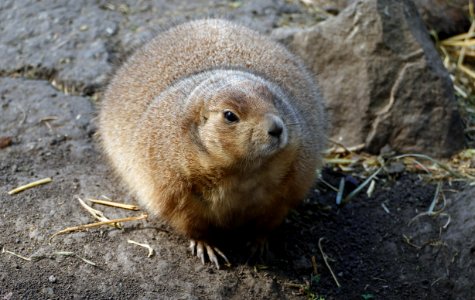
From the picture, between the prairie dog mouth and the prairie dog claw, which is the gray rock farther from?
the prairie dog mouth

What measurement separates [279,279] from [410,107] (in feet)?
7.72

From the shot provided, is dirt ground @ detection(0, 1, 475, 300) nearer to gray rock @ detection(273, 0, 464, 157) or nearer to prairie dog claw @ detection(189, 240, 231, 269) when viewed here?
prairie dog claw @ detection(189, 240, 231, 269)

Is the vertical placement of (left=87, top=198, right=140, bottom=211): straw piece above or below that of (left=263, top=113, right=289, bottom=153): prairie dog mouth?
below

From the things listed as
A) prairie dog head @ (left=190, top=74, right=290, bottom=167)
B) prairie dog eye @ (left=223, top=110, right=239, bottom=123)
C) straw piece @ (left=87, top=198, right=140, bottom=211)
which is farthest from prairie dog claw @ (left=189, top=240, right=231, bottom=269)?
prairie dog eye @ (left=223, top=110, right=239, bottom=123)

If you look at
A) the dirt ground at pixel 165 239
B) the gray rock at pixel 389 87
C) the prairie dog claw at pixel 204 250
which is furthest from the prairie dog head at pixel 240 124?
the gray rock at pixel 389 87

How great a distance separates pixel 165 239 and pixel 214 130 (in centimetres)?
111

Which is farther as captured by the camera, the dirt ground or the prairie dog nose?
the dirt ground

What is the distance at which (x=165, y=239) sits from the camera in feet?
15.4

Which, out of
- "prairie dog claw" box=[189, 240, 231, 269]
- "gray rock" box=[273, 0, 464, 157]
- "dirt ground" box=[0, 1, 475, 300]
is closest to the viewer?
Answer: "dirt ground" box=[0, 1, 475, 300]

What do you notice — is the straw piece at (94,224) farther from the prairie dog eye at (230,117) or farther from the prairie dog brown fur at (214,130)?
the prairie dog eye at (230,117)

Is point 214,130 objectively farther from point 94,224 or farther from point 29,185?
point 29,185

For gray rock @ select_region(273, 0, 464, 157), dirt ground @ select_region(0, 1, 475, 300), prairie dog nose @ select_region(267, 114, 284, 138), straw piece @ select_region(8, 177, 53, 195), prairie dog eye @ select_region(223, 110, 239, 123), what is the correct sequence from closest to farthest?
prairie dog nose @ select_region(267, 114, 284, 138) < prairie dog eye @ select_region(223, 110, 239, 123) < dirt ground @ select_region(0, 1, 475, 300) < straw piece @ select_region(8, 177, 53, 195) < gray rock @ select_region(273, 0, 464, 157)

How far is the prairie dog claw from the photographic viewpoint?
14.9ft

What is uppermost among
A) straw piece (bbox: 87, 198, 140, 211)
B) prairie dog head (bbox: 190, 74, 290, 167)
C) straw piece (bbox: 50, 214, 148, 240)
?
prairie dog head (bbox: 190, 74, 290, 167)
